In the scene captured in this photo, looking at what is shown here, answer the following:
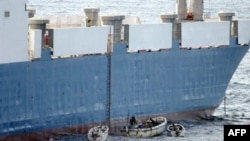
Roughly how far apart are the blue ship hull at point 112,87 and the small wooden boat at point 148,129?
0.98 meters

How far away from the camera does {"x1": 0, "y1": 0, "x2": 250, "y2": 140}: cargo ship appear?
50.2 metres

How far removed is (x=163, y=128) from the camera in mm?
56562

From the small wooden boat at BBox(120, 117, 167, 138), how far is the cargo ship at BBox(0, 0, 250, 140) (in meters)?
0.94

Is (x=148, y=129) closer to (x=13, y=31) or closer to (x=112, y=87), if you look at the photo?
(x=112, y=87)

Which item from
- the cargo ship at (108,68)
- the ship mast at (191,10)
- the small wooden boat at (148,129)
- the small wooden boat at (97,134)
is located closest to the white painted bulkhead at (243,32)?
the cargo ship at (108,68)

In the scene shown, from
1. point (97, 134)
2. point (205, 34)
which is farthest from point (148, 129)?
point (205, 34)

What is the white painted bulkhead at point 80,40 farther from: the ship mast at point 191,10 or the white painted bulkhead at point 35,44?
the ship mast at point 191,10

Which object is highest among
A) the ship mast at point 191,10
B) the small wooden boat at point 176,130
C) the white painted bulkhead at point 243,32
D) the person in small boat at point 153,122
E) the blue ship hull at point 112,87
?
the ship mast at point 191,10

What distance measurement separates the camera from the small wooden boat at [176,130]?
56.3m

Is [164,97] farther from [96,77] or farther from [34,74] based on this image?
[34,74]

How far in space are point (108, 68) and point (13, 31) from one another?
726cm

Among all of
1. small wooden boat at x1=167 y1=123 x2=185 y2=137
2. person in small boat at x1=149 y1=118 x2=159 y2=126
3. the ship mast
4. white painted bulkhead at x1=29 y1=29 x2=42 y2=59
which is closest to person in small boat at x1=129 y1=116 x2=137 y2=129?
person in small boat at x1=149 y1=118 x2=159 y2=126

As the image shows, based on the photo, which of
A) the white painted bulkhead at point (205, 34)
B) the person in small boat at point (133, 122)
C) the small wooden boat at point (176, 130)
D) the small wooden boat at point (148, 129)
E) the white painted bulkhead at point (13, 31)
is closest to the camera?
the white painted bulkhead at point (13, 31)

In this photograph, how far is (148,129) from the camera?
55375 mm
